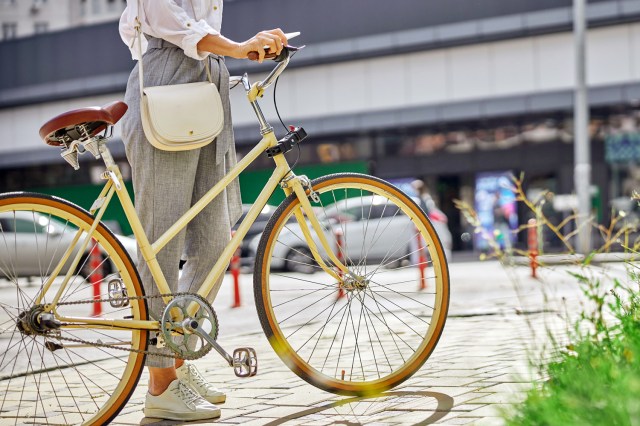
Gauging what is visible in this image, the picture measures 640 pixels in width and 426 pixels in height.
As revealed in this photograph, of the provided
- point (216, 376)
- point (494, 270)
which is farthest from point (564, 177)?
point (216, 376)

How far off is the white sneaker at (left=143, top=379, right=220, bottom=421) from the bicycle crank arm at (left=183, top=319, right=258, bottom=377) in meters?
0.18

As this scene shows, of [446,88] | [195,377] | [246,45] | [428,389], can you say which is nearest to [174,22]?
[246,45]

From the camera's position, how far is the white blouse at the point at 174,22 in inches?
159

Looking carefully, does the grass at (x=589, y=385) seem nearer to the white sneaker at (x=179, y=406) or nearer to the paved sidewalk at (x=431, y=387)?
the paved sidewalk at (x=431, y=387)

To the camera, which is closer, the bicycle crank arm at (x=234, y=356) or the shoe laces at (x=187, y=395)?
the bicycle crank arm at (x=234, y=356)

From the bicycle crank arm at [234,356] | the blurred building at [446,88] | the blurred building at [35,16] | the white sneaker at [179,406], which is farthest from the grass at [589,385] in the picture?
the blurred building at [35,16]

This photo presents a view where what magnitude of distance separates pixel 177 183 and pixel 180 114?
0.29m

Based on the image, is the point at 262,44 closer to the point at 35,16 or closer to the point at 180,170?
the point at 180,170

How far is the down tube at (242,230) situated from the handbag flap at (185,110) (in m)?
0.30

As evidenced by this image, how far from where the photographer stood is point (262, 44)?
398 centimetres

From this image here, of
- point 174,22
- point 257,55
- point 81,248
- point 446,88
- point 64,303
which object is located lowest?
point 64,303

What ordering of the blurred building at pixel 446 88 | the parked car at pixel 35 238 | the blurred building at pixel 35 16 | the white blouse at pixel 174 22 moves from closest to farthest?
the parked car at pixel 35 238
the white blouse at pixel 174 22
the blurred building at pixel 446 88
the blurred building at pixel 35 16

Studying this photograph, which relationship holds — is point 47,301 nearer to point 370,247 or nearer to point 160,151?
point 160,151

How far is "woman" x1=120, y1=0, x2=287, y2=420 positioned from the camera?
4.01 meters
